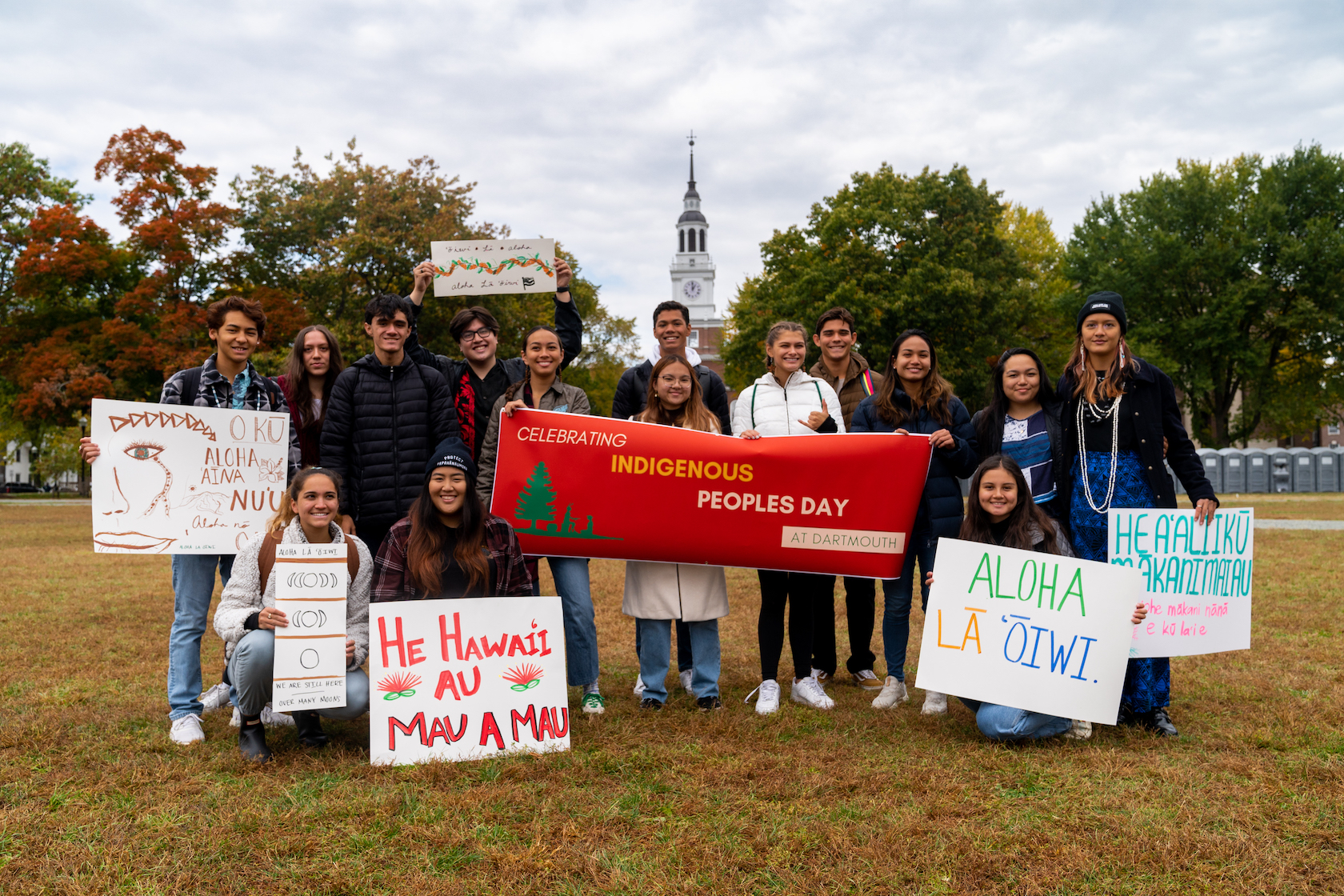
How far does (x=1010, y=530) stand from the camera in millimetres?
4734

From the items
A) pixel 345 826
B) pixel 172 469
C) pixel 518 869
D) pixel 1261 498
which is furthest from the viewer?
pixel 1261 498

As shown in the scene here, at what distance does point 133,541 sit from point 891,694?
4.17 metres

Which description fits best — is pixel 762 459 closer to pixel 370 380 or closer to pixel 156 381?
pixel 370 380

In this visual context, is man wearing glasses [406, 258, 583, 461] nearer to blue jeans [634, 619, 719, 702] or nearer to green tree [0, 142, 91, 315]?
blue jeans [634, 619, 719, 702]

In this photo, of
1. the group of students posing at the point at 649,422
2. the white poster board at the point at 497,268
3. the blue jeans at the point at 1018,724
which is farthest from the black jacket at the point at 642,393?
the blue jeans at the point at 1018,724

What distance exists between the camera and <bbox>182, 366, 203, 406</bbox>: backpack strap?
5051 millimetres

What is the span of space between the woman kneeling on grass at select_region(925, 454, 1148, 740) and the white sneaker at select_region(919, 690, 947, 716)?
0.27m

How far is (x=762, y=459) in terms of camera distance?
5.20 meters

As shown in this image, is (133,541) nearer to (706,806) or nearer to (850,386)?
(706,806)

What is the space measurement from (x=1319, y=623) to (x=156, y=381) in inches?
1010

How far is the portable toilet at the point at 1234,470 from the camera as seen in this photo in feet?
109

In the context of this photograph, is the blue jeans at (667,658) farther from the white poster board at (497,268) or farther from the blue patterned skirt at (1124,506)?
the white poster board at (497,268)

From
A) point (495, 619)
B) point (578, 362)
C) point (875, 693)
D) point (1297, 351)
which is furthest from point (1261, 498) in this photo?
point (495, 619)

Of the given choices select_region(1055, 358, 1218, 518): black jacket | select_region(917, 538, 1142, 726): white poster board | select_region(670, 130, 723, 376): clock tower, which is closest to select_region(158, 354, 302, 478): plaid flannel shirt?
select_region(917, 538, 1142, 726): white poster board
